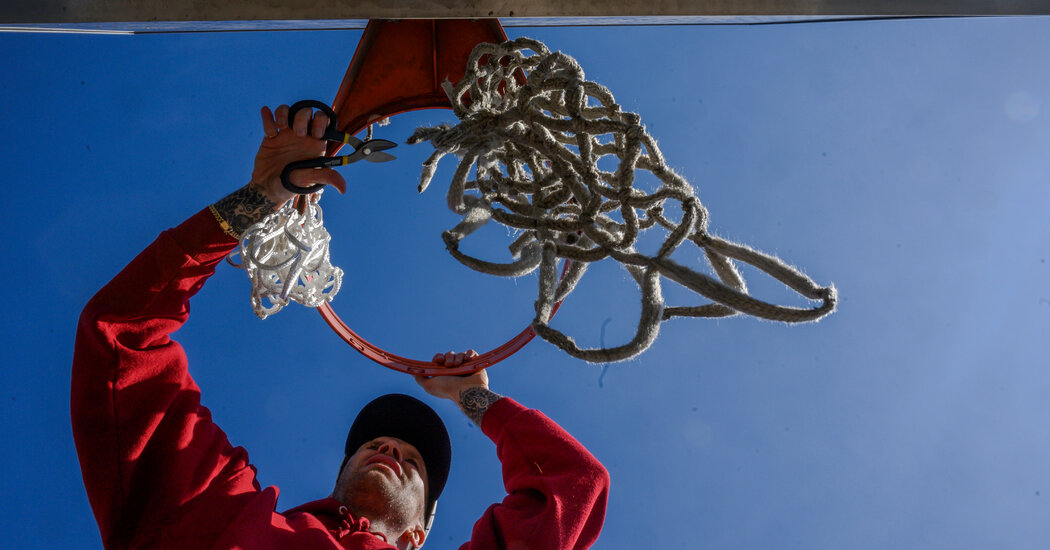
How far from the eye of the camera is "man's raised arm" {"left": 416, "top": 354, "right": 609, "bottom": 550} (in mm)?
1931

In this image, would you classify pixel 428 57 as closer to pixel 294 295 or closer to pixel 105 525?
pixel 294 295

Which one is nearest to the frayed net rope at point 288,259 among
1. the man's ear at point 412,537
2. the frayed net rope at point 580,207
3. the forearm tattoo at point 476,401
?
the frayed net rope at point 580,207

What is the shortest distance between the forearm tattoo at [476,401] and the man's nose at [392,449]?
0.33 metres

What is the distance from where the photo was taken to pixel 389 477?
2.32m

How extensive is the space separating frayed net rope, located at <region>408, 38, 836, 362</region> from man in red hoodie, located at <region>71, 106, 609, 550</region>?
43 centimetres

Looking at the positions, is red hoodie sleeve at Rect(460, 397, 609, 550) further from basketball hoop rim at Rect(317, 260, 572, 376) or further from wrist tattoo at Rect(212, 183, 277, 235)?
wrist tattoo at Rect(212, 183, 277, 235)

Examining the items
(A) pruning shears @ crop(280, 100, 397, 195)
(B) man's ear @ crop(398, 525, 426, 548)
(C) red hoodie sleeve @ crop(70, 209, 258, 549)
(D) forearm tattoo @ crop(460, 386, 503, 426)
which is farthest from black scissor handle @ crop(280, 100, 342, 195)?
(B) man's ear @ crop(398, 525, 426, 548)

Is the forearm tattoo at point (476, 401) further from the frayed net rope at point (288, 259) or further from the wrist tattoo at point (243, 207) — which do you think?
the wrist tattoo at point (243, 207)

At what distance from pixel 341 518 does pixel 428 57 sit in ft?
5.31

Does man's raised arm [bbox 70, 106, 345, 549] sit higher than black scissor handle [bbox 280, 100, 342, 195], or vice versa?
black scissor handle [bbox 280, 100, 342, 195]

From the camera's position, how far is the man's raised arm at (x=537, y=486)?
1931mm

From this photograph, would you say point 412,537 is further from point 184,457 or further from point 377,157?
point 377,157

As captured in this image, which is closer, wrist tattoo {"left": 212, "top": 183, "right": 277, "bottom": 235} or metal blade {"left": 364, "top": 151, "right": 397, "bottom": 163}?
wrist tattoo {"left": 212, "top": 183, "right": 277, "bottom": 235}

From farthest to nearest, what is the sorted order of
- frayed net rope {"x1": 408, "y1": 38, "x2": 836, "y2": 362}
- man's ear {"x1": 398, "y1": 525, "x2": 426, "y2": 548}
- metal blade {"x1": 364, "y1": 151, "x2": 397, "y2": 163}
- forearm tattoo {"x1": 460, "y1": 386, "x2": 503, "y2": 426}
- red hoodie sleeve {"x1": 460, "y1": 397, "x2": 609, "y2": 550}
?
man's ear {"x1": 398, "y1": 525, "x2": 426, "y2": 548} → forearm tattoo {"x1": 460, "y1": 386, "x2": 503, "y2": 426} → red hoodie sleeve {"x1": 460, "y1": 397, "x2": 609, "y2": 550} → metal blade {"x1": 364, "y1": 151, "x2": 397, "y2": 163} → frayed net rope {"x1": 408, "y1": 38, "x2": 836, "y2": 362}
